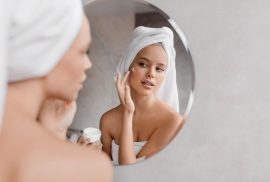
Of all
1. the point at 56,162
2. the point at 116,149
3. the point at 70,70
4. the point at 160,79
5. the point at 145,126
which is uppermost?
the point at 70,70

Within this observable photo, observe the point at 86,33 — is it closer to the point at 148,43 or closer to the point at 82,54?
the point at 82,54

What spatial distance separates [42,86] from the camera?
57cm

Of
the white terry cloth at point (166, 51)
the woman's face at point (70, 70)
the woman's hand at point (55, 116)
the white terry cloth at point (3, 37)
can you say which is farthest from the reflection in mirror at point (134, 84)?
the white terry cloth at point (3, 37)

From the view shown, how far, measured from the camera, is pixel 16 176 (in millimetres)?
524

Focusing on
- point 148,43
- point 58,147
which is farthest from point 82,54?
point 148,43

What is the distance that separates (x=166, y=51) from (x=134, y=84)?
196mm

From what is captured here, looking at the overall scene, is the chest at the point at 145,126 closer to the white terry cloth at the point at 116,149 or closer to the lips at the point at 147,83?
the white terry cloth at the point at 116,149

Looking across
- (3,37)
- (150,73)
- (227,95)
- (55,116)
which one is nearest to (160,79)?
(150,73)

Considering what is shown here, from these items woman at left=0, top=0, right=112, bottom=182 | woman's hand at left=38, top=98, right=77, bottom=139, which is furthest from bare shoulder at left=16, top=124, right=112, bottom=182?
woman's hand at left=38, top=98, right=77, bottom=139

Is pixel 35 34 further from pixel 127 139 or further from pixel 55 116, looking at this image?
pixel 127 139

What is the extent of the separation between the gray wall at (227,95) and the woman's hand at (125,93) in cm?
25

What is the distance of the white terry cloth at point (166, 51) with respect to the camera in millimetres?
1667

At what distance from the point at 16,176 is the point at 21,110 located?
96 mm

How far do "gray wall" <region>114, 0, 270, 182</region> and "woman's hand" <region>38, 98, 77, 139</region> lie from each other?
98 centimetres
